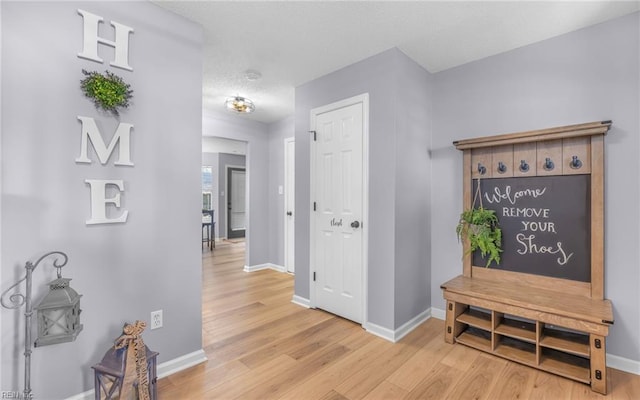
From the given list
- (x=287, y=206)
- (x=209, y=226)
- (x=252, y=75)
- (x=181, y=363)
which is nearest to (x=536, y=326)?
(x=181, y=363)

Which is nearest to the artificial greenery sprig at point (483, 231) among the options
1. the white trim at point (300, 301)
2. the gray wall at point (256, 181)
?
the white trim at point (300, 301)

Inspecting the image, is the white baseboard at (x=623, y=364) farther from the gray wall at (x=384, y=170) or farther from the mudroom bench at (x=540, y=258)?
the gray wall at (x=384, y=170)

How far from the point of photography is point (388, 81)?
8.82 ft

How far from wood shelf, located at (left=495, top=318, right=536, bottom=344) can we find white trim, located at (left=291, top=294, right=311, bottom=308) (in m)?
1.84

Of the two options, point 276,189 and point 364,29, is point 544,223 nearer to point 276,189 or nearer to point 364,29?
point 364,29

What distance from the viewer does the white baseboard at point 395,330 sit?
2.64m

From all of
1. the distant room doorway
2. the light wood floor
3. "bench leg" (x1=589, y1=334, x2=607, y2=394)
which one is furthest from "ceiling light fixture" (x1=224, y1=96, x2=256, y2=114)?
the distant room doorway

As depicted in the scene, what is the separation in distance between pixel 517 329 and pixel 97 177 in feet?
10.4

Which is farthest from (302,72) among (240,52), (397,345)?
(397,345)

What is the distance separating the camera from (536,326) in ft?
7.17

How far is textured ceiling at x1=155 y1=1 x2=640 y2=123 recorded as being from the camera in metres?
2.10

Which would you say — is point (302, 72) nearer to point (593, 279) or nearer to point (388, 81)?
point (388, 81)

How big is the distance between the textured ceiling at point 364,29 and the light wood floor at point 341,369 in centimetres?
255

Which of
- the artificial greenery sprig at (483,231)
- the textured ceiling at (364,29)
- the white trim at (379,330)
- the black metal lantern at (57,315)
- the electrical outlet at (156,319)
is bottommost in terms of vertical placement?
the white trim at (379,330)
